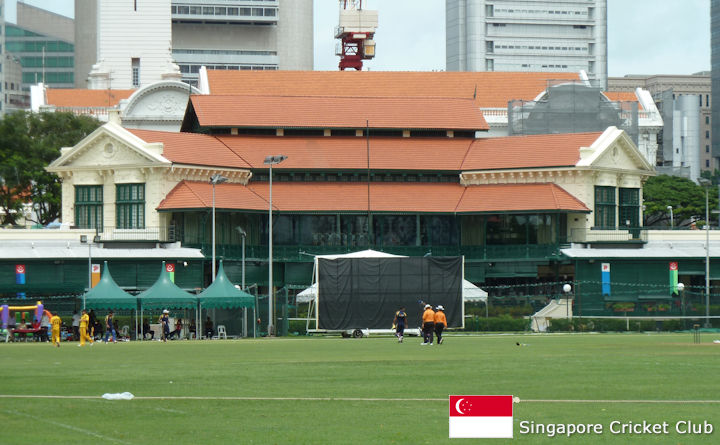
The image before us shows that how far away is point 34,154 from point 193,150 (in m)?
21.0

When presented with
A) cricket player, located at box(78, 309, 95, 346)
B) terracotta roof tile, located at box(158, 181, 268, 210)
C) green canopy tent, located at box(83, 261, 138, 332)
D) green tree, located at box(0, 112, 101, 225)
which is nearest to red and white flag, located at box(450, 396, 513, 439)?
cricket player, located at box(78, 309, 95, 346)

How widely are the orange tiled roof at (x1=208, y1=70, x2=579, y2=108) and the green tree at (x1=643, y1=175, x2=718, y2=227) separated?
19516 mm

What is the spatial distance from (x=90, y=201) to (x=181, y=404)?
66.7m

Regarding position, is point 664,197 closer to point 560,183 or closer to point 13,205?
point 560,183

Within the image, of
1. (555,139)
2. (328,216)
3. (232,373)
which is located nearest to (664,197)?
(555,139)

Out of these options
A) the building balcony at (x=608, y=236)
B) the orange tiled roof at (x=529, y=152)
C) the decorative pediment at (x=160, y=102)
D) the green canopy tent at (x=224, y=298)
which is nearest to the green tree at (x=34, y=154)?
the decorative pediment at (x=160, y=102)

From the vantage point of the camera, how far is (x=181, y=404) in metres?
24.2

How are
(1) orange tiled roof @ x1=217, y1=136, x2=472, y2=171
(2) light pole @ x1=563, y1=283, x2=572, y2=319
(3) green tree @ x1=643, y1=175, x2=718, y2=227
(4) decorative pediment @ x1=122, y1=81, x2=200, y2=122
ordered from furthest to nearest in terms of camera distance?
1. (3) green tree @ x1=643, y1=175, x2=718, y2=227
2. (4) decorative pediment @ x1=122, y1=81, x2=200, y2=122
3. (1) orange tiled roof @ x1=217, y1=136, x2=472, y2=171
4. (2) light pole @ x1=563, y1=283, x2=572, y2=319

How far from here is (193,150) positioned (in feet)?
295

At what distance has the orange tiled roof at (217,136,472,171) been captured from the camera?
92.3m

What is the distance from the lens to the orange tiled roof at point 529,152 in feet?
298

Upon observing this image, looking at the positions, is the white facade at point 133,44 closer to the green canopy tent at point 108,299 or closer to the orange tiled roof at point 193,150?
the orange tiled roof at point 193,150

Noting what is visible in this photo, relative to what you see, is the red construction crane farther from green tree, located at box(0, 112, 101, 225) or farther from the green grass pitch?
the green grass pitch

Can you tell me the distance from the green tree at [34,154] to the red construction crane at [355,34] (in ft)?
199
